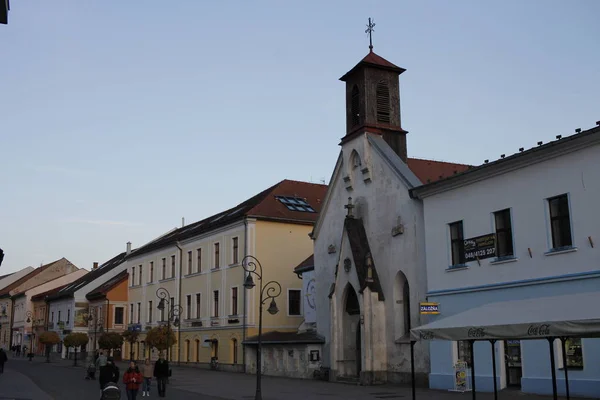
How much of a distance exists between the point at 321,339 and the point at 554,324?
23.6m

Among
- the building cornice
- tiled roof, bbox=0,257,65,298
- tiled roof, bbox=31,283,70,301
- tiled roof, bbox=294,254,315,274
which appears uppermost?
tiled roof, bbox=0,257,65,298

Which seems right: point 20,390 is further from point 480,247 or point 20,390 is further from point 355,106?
point 355,106

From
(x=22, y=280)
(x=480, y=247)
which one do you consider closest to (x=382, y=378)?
(x=480, y=247)

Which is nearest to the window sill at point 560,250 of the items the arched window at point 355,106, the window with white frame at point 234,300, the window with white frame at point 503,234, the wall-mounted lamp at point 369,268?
the window with white frame at point 503,234

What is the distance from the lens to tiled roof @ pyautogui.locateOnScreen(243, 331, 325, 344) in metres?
34.7

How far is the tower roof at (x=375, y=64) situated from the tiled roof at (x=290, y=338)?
1353 cm

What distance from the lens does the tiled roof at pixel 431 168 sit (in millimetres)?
34406

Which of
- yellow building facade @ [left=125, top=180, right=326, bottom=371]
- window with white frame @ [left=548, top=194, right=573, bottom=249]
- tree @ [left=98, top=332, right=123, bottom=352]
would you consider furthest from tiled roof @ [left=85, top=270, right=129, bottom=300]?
window with white frame @ [left=548, top=194, right=573, bottom=249]

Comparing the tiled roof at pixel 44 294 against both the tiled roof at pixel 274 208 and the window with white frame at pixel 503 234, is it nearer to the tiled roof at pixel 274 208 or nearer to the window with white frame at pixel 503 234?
the tiled roof at pixel 274 208

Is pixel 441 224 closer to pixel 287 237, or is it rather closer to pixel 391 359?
pixel 391 359

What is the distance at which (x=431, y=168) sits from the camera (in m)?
35.4

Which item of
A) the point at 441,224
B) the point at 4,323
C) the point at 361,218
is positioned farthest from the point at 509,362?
the point at 4,323

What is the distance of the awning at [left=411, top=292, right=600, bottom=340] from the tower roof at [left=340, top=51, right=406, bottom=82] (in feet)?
69.4

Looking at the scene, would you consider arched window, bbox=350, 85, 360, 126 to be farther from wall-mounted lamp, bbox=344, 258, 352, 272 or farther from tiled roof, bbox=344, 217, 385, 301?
wall-mounted lamp, bbox=344, 258, 352, 272
